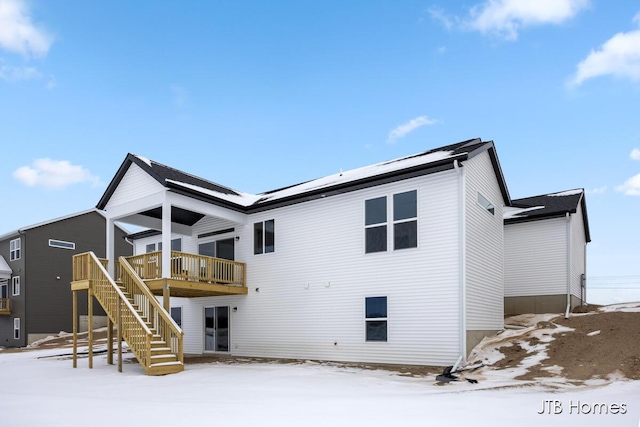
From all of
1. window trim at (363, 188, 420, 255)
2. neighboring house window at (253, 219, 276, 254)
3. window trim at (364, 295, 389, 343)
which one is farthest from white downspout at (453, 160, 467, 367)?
neighboring house window at (253, 219, 276, 254)

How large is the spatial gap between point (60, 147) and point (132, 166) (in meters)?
12.0

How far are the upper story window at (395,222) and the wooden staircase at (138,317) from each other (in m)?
6.36

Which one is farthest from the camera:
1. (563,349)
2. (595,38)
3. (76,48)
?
(76,48)

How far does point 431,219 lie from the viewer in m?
13.7

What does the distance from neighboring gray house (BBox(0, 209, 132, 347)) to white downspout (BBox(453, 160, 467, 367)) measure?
1128 inches

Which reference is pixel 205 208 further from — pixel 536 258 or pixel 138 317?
pixel 536 258

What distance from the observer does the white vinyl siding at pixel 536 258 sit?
19344 millimetres

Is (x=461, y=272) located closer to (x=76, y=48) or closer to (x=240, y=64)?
(x=240, y=64)

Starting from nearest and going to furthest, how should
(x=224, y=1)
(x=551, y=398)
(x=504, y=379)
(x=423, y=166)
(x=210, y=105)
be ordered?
(x=551, y=398) → (x=504, y=379) → (x=423, y=166) → (x=224, y=1) → (x=210, y=105)

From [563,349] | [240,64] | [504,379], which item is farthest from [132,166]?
[563,349]

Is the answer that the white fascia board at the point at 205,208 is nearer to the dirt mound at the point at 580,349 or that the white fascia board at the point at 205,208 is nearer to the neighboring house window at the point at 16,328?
the dirt mound at the point at 580,349

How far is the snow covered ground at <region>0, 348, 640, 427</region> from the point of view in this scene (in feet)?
22.1

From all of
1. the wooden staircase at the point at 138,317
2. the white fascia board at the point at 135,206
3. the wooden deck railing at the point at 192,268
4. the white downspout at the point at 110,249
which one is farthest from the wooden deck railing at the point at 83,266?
the white fascia board at the point at 135,206

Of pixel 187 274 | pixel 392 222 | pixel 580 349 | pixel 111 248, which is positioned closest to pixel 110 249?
pixel 111 248
